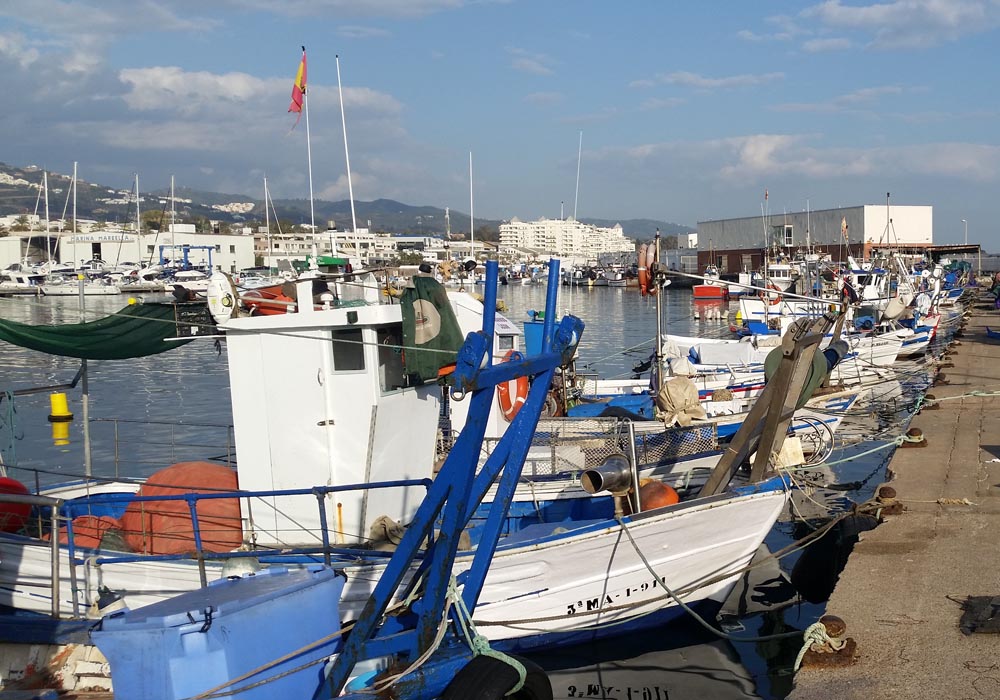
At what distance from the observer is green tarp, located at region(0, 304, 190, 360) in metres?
9.30

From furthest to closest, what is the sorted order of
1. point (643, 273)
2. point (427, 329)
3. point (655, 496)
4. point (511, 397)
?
point (511, 397) → point (643, 273) → point (655, 496) → point (427, 329)

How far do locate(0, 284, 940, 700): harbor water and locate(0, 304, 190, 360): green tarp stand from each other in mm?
828

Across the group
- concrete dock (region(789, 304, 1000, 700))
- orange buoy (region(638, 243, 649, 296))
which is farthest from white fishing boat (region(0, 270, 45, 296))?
concrete dock (region(789, 304, 1000, 700))

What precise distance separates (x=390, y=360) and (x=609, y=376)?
25.6m

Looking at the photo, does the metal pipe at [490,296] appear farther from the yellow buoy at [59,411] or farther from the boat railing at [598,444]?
the yellow buoy at [59,411]

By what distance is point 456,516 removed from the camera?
5.69 meters

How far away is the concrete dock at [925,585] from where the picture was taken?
6.25 meters

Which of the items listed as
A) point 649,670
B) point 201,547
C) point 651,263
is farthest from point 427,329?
point 649,670

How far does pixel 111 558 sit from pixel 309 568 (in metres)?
2.63

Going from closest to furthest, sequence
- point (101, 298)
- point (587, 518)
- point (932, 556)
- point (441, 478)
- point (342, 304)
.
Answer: point (441, 478) < point (932, 556) < point (342, 304) < point (587, 518) < point (101, 298)

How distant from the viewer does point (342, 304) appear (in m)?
9.77

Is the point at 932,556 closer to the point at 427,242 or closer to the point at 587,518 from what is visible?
the point at 587,518

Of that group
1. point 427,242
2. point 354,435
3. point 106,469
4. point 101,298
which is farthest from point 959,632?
point 101,298

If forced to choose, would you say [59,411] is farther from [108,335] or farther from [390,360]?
A: [390,360]
